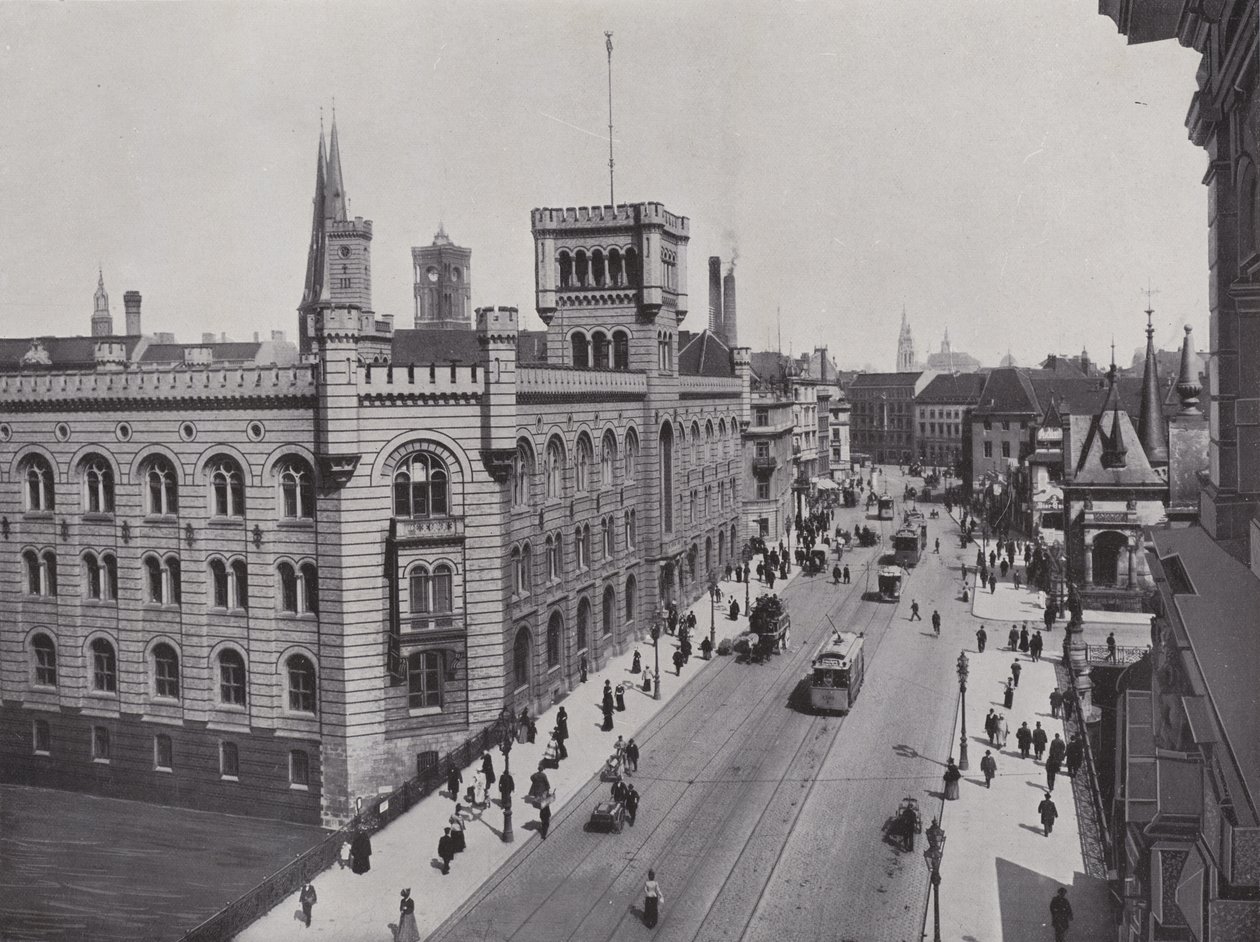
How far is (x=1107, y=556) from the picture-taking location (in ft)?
196

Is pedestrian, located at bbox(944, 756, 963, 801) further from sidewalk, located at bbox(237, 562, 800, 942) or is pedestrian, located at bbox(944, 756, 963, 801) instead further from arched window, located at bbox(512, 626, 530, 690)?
arched window, located at bbox(512, 626, 530, 690)

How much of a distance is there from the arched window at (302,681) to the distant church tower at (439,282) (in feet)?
277

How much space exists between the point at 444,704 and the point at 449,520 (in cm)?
652

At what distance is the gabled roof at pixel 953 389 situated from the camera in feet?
510

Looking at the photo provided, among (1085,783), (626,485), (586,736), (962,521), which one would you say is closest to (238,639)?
(586,736)

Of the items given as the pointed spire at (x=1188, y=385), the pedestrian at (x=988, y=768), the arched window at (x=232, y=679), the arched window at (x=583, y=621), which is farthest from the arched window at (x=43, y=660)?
the pointed spire at (x=1188, y=385)

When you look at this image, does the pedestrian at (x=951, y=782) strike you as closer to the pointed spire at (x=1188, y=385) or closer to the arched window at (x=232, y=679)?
the pointed spire at (x=1188, y=385)

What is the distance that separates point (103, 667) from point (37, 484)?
24.4ft

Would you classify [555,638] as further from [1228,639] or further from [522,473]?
[1228,639]

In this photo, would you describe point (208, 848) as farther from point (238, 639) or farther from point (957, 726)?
point (957, 726)

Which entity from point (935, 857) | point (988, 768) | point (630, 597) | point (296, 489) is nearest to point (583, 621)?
point (630, 597)

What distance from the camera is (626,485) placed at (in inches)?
2119

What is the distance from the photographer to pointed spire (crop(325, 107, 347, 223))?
84.6 meters

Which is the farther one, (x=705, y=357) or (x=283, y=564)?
(x=705, y=357)
